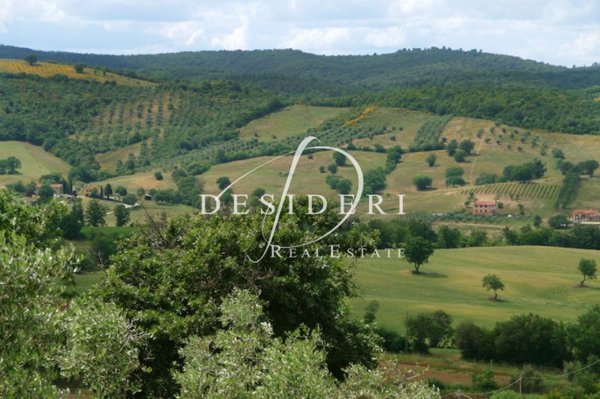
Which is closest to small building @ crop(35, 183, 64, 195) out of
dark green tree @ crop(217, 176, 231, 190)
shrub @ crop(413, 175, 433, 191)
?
dark green tree @ crop(217, 176, 231, 190)

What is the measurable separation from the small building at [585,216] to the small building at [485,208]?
409 inches

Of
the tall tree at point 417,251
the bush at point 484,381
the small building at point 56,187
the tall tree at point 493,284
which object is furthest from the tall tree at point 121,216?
the bush at point 484,381

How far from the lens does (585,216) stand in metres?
116

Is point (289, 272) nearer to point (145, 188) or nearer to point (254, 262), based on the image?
point (254, 262)

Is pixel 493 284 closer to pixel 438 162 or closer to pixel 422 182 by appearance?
pixel 422 182

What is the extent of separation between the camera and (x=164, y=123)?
193875 mm

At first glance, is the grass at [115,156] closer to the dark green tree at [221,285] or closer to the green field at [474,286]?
the green field at [474,286]

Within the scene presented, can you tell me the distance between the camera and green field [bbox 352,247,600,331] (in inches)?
2672

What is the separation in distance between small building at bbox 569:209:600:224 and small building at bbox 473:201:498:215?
409 inches

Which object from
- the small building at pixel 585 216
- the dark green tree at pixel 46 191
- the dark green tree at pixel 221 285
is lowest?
the dark green tree at pixel 46 191

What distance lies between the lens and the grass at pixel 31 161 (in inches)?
5659

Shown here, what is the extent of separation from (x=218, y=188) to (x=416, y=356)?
83525 mm

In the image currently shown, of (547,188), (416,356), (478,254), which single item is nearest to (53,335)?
(416,356)

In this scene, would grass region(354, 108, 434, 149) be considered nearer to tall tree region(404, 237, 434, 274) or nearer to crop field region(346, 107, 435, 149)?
crop field region(346, 107, 435, 149)
